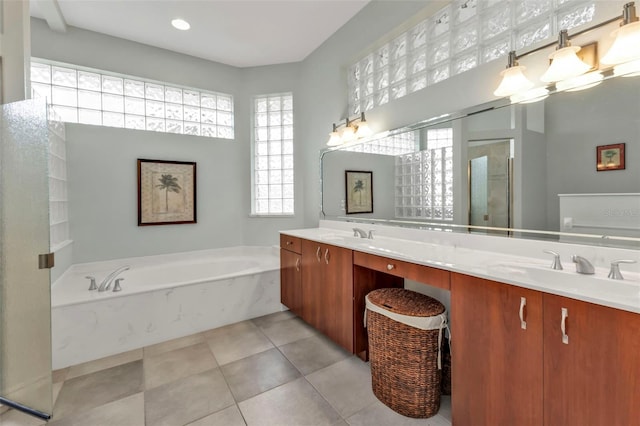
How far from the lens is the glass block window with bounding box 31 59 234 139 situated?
9.71 feet

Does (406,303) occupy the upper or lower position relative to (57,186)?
lower

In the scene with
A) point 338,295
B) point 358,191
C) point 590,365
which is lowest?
point 338,295

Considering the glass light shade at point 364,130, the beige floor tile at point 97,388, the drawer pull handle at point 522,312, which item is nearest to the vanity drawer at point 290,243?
the glass light shade at point 364,130

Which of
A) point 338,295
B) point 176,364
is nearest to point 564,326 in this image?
point 338,295

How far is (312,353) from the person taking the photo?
2.16 m

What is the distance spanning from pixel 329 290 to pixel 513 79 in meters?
1.77

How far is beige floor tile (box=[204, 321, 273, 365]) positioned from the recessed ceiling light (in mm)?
3082

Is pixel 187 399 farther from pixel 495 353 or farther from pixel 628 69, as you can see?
pixel 628 69

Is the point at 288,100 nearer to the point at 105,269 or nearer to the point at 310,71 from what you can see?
the point at 310,71

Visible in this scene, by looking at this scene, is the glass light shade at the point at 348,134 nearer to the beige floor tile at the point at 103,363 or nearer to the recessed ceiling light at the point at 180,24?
the recessed ceiling light at the point at 180,24

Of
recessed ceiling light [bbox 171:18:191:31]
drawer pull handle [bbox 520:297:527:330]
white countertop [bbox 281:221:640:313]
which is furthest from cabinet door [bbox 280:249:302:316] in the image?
recessed ceiling light [bbox 171:18:191:31]

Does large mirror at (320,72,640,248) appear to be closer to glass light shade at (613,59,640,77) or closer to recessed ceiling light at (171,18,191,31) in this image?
glass light shade at (613,59,640,77)

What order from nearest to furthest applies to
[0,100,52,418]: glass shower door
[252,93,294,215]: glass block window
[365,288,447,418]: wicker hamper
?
[365,288,447,418]: wicker hamper, [0,100,52,418]: glass shower door, [252,93,294,215]: glass block window

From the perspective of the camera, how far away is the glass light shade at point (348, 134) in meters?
2.67
